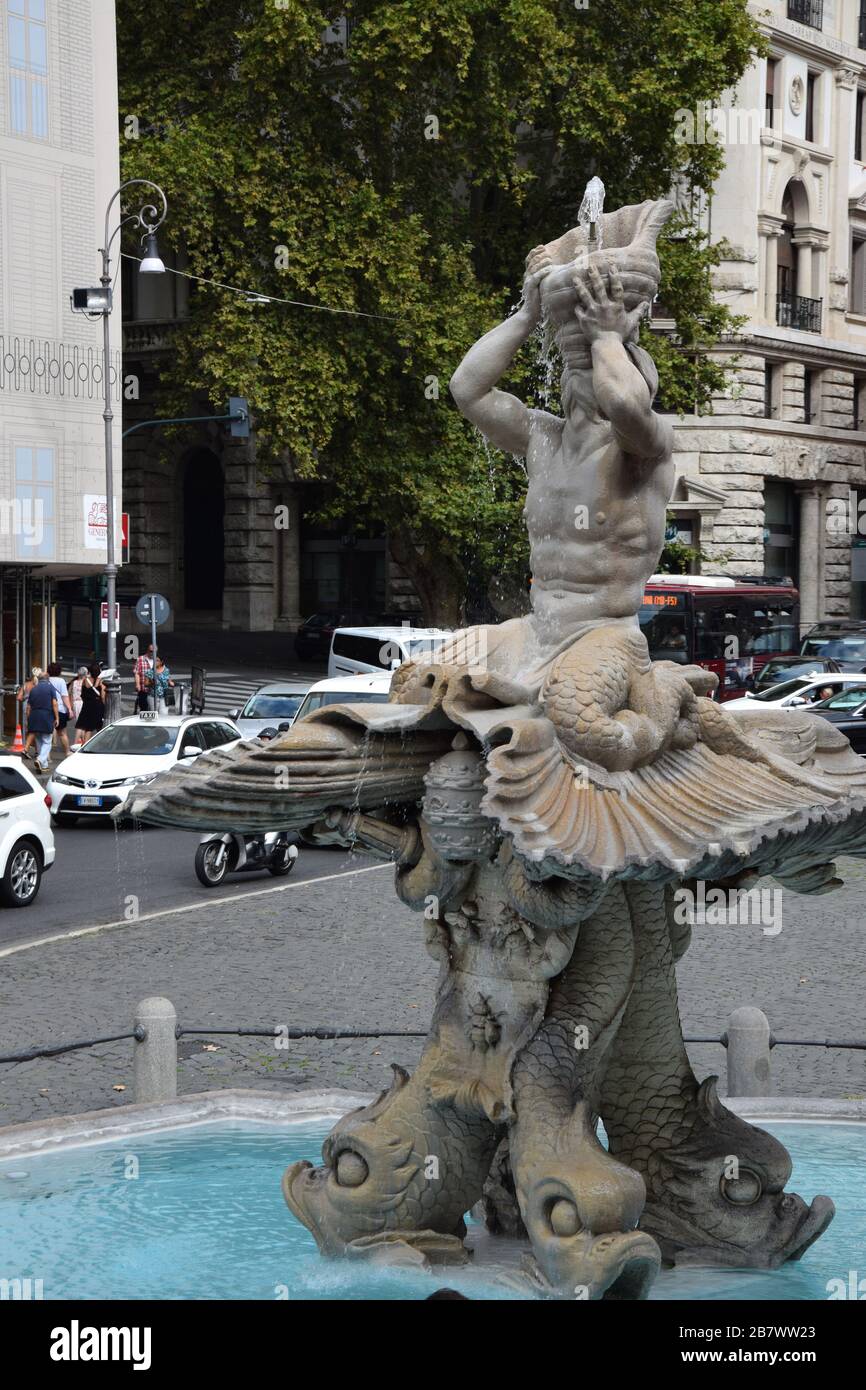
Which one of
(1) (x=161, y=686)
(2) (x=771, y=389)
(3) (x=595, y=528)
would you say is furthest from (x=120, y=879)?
(2) (x=771, y=389)

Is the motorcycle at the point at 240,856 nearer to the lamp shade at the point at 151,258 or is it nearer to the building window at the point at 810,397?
the lamp shade at the point at 151,258

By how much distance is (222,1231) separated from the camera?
311 inches

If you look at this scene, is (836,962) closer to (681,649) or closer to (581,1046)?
(581,1046)

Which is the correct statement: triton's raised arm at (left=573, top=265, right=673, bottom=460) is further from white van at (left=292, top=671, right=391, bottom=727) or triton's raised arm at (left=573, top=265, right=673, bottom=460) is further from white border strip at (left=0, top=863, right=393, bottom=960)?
white van at (left=292, top=671, right=391, bottom=727)

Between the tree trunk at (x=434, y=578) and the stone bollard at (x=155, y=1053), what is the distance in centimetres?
2632

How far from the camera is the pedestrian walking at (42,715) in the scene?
2664cm

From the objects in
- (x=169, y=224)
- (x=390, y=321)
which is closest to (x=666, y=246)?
(x=390, y=321)

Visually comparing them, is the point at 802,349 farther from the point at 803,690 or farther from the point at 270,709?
the point at 270,709

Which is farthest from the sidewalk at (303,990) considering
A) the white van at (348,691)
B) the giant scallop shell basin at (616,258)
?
the giant scallop shell basin at (616,258)

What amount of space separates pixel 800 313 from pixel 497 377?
4043cm

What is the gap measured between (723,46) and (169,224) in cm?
1071

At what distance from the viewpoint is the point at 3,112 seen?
28688 mm

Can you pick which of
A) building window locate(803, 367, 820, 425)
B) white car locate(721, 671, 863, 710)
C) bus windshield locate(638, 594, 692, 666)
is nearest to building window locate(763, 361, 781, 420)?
building window locate(803, 367, 820, 425)

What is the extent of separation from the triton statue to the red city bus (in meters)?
25.3
